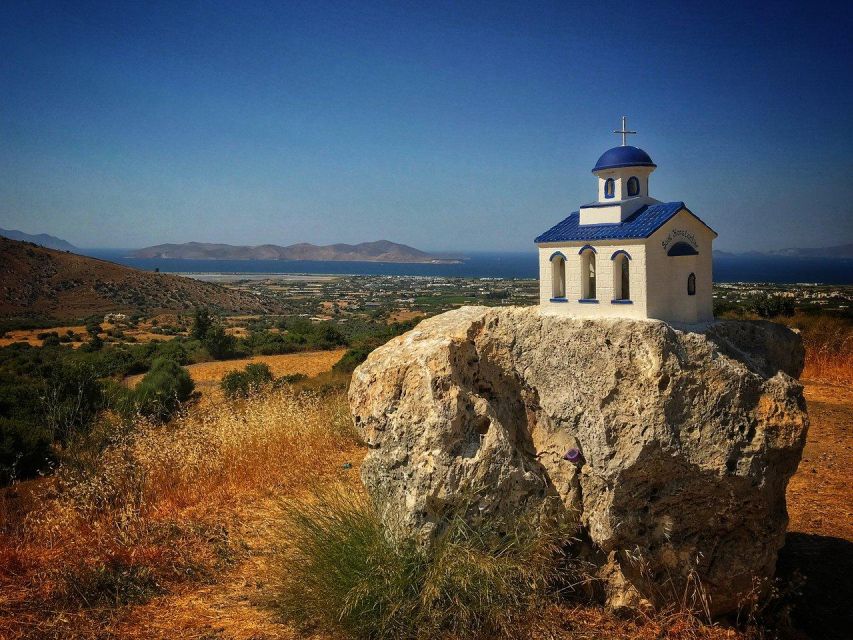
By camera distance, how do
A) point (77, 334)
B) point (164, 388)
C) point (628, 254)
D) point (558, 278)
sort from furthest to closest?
1. point (77, 334)
2. point (164, 388)
3. point (558, 278)
4. point (628, 254)

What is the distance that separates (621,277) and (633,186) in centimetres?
102

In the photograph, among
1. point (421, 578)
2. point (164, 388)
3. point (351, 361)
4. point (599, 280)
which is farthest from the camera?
point (351, 361)

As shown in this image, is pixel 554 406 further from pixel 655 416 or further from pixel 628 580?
pixel 628 580

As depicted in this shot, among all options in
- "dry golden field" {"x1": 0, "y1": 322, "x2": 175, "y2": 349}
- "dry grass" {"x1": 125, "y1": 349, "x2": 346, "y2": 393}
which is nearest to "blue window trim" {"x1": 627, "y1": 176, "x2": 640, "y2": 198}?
"dry grass" {"x1": 125, "y1": 349, "x2": 346, "y2": 393}

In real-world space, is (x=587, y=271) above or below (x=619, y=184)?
below

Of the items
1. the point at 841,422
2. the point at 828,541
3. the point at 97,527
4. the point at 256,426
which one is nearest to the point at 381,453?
the point at 97,527

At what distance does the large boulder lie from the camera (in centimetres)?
483

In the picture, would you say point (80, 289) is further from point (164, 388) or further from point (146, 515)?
point (146, 515)

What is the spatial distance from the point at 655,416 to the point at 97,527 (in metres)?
5.67

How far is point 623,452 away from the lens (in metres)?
4.98

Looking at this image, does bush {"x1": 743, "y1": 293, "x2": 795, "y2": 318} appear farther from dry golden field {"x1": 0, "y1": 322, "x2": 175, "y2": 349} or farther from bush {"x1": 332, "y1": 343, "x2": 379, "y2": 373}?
dry golden field {"x1": 0, "y1": 322, "x2": 175, "y2": 349}

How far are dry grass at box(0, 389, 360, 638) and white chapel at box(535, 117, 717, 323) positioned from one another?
370cm

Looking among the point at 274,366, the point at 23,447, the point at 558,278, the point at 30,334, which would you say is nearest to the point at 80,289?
the point at 30,334

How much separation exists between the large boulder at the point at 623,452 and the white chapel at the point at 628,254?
344 mm
